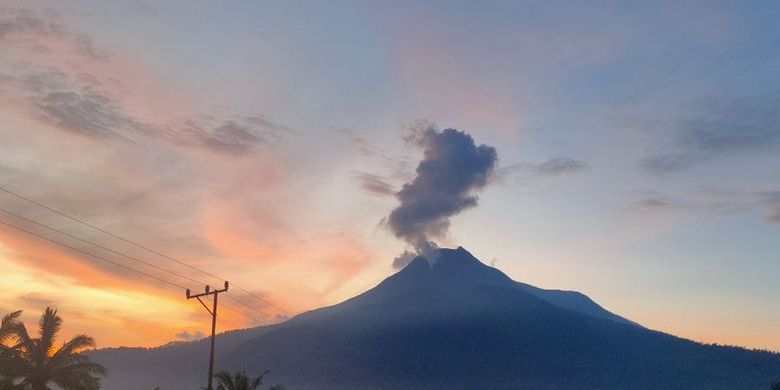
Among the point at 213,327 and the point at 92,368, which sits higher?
the point at 213,327

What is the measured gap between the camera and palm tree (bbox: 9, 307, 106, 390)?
44125 mm

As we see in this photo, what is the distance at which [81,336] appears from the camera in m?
45.2

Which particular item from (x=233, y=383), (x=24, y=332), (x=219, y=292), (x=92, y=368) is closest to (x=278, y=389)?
(x=233, y=383)

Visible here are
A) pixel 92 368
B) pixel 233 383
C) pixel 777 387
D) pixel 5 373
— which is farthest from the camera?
pixel 777 387

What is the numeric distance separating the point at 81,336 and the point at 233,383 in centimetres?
977

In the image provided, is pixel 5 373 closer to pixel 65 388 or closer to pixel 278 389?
pixel 65 388

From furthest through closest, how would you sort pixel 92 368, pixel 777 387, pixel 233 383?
1. pixel 777 387
2. pixel 233 383
3. pixel 92 368

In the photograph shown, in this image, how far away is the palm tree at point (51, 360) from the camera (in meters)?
44.1

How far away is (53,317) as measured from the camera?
45.6 metres

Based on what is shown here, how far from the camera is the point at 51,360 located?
44.8 meters

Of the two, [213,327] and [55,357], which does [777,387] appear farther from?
[55,357]

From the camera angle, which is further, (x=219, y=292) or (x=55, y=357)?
(x=219, y=292)

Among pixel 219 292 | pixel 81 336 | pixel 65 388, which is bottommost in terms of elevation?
pixel 65 388

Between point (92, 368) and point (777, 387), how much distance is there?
81.4 metres
